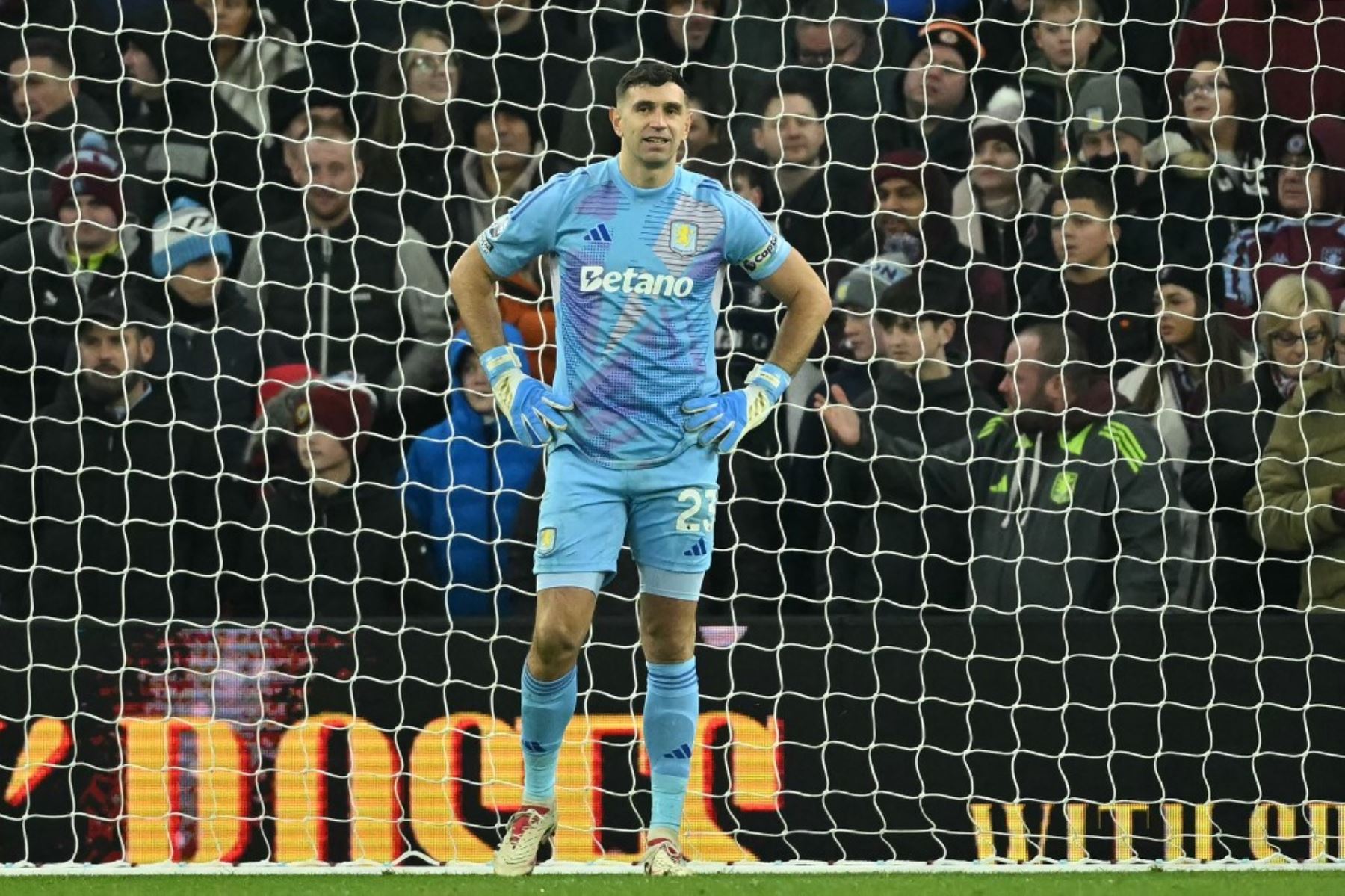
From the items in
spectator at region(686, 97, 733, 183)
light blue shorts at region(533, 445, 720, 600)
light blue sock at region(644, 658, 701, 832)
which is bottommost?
light blue sock at region(644, 658, 701, 832)

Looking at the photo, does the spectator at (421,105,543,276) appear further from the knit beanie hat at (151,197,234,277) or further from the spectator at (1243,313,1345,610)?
the spectator at (1243,313,1345,610)

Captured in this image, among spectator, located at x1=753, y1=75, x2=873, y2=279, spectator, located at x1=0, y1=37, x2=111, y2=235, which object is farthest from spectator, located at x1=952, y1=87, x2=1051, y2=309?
spectator, located at x1=0, y1=37, x2=111, y2=235

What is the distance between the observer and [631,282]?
15.6 ft

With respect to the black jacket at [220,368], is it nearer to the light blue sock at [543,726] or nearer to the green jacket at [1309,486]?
the light blue sock at [543,726]

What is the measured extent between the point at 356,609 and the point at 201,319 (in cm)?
114

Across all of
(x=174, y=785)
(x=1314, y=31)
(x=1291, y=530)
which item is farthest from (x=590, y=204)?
(x=1314, y=31)

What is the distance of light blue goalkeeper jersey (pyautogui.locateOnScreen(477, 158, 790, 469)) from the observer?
4750mm

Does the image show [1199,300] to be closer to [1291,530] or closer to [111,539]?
[1291,530]

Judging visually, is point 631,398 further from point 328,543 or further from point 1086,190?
point 1086,190

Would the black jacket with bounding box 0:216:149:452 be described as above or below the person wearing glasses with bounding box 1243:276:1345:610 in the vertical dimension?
above

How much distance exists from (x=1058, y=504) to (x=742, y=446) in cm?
104

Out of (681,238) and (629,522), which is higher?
(681,238)

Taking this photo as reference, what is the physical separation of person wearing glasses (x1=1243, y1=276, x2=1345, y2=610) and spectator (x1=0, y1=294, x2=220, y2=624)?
3368 millimetres

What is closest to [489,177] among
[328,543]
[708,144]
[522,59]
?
[522,59]
